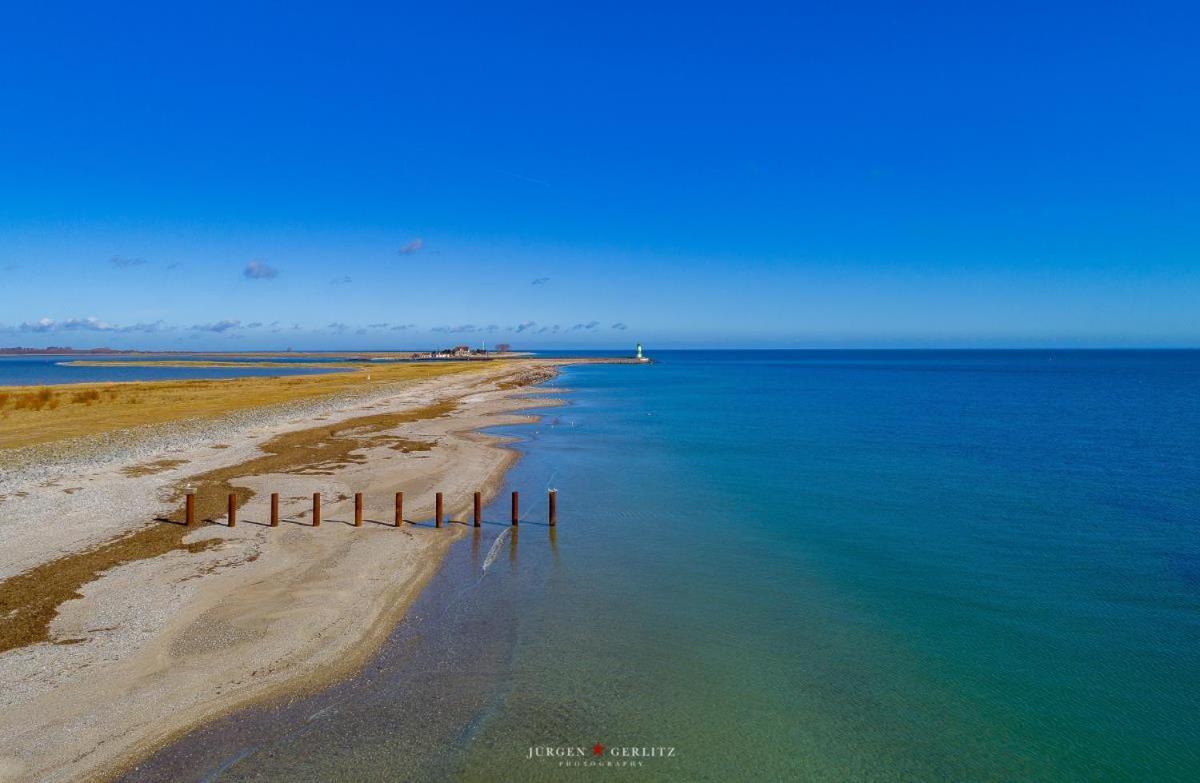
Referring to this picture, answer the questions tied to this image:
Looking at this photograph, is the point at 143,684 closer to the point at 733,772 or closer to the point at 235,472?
the point at 733,772

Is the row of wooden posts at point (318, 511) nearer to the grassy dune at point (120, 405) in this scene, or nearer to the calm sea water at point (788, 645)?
the calm sea water at point (788, 645)

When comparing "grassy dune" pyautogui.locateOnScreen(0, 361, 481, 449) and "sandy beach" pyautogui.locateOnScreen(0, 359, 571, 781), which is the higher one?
"grassy dune" pyautogui.locateOnScreen(0, 361, 481, 449)

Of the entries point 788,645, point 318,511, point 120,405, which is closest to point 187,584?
point 318,511

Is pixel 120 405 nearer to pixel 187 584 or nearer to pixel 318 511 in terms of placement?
pixel 318 511

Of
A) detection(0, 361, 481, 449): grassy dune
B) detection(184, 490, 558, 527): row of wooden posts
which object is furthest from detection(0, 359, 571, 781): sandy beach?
detection(0, 361, 481, 449): grassy dune

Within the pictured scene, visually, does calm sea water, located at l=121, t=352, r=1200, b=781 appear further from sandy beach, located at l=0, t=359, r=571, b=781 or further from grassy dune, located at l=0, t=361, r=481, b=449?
grassy dune, located at l=0, t=361, r=481, b=449
